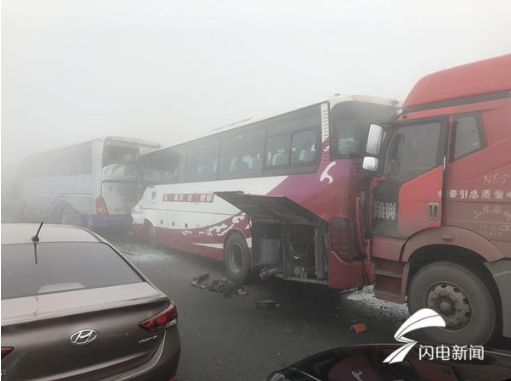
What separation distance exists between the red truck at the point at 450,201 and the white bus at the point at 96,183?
10071 mm

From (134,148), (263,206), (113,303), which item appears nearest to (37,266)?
(113,303)

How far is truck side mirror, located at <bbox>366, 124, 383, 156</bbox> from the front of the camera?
4.93 metres

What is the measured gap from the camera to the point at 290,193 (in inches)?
252

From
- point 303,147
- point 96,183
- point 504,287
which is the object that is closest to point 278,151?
point 303,147

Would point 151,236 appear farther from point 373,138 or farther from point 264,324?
point 373,138

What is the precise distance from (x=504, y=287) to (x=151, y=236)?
33.3 ft

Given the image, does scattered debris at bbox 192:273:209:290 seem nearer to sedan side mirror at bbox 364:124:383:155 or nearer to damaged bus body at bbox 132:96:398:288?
damaged bus body at bbox 132:96:398:288

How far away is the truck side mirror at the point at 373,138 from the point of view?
493 centimetres

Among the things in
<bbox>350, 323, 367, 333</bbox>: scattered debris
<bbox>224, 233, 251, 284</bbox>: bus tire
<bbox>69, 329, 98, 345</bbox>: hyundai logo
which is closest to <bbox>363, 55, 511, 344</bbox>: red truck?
<bbox>350, 323, 367, 333</bbox>: scattered debris

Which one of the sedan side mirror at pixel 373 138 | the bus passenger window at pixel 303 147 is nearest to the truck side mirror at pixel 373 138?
the sedan side mirror at pixel 373 138

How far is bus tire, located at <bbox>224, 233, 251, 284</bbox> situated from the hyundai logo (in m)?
4.85

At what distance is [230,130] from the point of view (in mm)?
8453

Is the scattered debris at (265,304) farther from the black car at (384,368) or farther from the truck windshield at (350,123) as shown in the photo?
the black car at (384,368)

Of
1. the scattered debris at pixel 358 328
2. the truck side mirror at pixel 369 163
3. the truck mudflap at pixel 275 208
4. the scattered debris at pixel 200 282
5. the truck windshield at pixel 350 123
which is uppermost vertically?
the truck windshield at pixel 350 123
